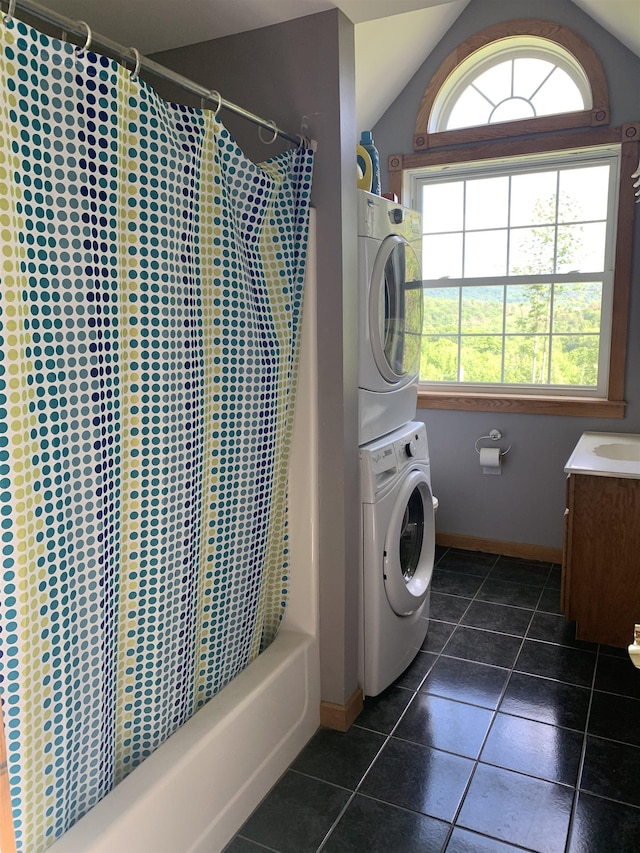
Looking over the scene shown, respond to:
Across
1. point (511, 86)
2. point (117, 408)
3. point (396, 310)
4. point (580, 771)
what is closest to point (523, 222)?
point (511, 86)

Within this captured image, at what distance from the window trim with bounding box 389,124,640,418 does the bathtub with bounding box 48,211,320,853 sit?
175cm

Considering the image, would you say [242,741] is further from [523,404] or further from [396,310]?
[523,404]

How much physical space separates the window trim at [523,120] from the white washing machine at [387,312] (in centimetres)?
116

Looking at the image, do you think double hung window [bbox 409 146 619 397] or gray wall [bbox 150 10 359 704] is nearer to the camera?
gray wall [bbox 150 10 359 704]

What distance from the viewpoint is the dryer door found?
7.20 ft

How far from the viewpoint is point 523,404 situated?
3457 mm

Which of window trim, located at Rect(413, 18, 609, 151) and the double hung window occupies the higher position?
window trim, located at Rect(413, 18, 609, 151)

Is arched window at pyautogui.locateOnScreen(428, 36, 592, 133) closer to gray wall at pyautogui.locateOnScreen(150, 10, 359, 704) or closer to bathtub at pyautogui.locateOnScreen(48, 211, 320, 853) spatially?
gray wall at pyautogui.locateOnScreen(150, 10, 359, 704)

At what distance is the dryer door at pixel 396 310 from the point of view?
7.20ft

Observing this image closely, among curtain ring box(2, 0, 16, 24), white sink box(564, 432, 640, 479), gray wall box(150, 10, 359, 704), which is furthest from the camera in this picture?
white sink box(564, 432, 640, 479)

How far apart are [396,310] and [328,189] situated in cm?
55

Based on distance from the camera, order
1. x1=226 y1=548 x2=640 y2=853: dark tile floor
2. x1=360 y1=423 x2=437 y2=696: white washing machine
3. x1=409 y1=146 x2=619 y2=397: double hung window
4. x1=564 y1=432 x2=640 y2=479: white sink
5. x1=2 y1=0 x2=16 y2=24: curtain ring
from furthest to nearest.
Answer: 1. x1=409 y1=146 x2=619 y2=397: double hung window
2. x1=564 y1=432 x2=640 y2=479: white sink
3. x1=360 y1=423 x2=437 y2=696: white washing machine
4. x1=226 y1=548 x2=640 y2=853: dark tile floor
5. x1=2 y1=0 x2=16 y2=24: curtain ring

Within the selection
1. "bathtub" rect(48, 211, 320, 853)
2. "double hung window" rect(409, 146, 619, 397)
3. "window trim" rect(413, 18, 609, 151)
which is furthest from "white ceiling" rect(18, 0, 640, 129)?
"double hung window" rect(409, 146, 619, 397)

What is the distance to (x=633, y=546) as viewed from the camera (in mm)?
2559
